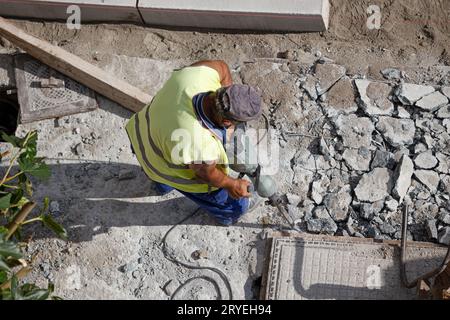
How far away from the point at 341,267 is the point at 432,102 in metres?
1.57

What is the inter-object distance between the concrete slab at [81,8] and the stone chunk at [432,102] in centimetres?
263

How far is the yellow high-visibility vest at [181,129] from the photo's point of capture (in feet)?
14.5

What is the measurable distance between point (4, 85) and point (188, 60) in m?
1.66

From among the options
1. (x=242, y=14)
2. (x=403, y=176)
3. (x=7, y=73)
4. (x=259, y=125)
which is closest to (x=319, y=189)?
(x=403, y=176)

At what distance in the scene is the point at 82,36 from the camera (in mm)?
6625

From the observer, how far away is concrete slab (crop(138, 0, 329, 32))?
20.0 feet

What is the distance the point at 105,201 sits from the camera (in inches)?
228

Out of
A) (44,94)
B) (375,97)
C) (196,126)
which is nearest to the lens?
(196,126)

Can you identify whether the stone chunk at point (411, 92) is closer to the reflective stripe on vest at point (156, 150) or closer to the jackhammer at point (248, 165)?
the jackhammer at point (248, 165)

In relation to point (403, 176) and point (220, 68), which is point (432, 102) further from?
point (220, 68)

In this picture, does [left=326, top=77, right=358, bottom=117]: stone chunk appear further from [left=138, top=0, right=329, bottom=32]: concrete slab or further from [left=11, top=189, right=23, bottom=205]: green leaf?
[left=11, top=189, right=23, bottom=205]: green leaf

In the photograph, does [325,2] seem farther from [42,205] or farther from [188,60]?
[42,205]

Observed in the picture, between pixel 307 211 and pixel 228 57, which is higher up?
pixel 228 57
